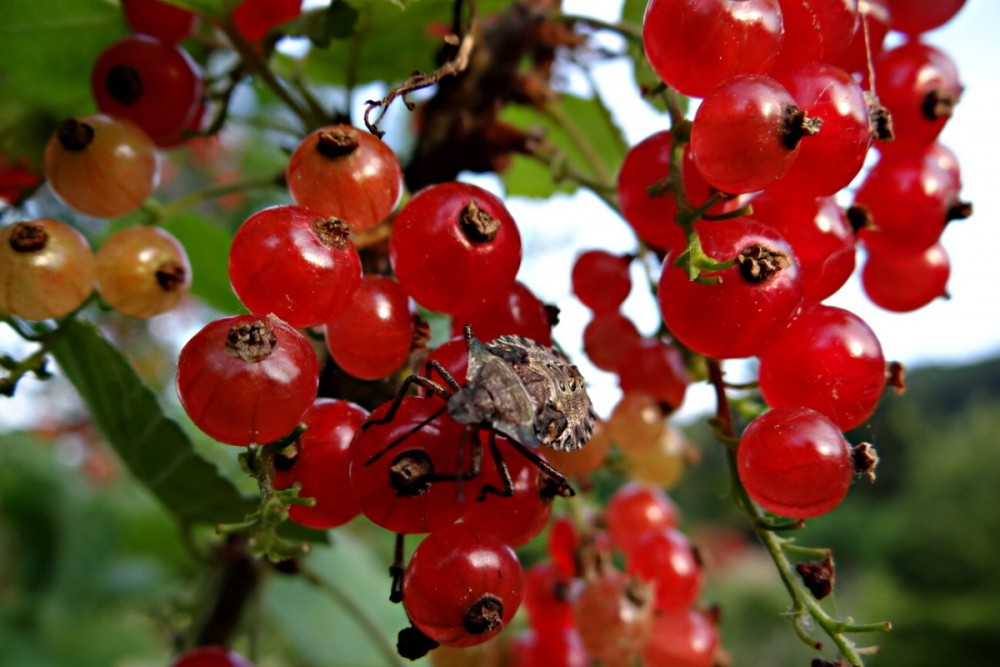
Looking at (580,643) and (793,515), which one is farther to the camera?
(580,643)

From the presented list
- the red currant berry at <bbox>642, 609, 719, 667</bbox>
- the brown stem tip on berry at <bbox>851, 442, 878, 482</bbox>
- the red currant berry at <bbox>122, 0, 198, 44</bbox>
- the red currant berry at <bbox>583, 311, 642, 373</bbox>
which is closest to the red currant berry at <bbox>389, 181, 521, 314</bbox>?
A: the red currant berry at <bbox>583, 311, 642, 373</bbox>

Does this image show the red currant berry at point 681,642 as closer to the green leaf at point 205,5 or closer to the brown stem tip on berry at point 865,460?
the brown stem tip on berry at point 865,460

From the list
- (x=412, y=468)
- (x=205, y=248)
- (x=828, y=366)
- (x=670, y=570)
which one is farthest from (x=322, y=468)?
(x=205, y=248)

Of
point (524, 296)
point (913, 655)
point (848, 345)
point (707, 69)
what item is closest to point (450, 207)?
point (524, 296)

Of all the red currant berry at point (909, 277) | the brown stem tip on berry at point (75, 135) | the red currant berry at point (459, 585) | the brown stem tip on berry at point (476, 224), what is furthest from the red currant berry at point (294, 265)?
the red currant berry at point (909, 277)

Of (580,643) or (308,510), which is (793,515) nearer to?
(308,510)

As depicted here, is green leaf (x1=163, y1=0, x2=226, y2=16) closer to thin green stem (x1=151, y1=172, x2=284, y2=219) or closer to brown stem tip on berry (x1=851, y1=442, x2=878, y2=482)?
thin green stem (x1=151, y1=172, x2=284, y2=219)

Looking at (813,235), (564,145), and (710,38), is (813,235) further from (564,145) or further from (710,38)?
(564,145)
